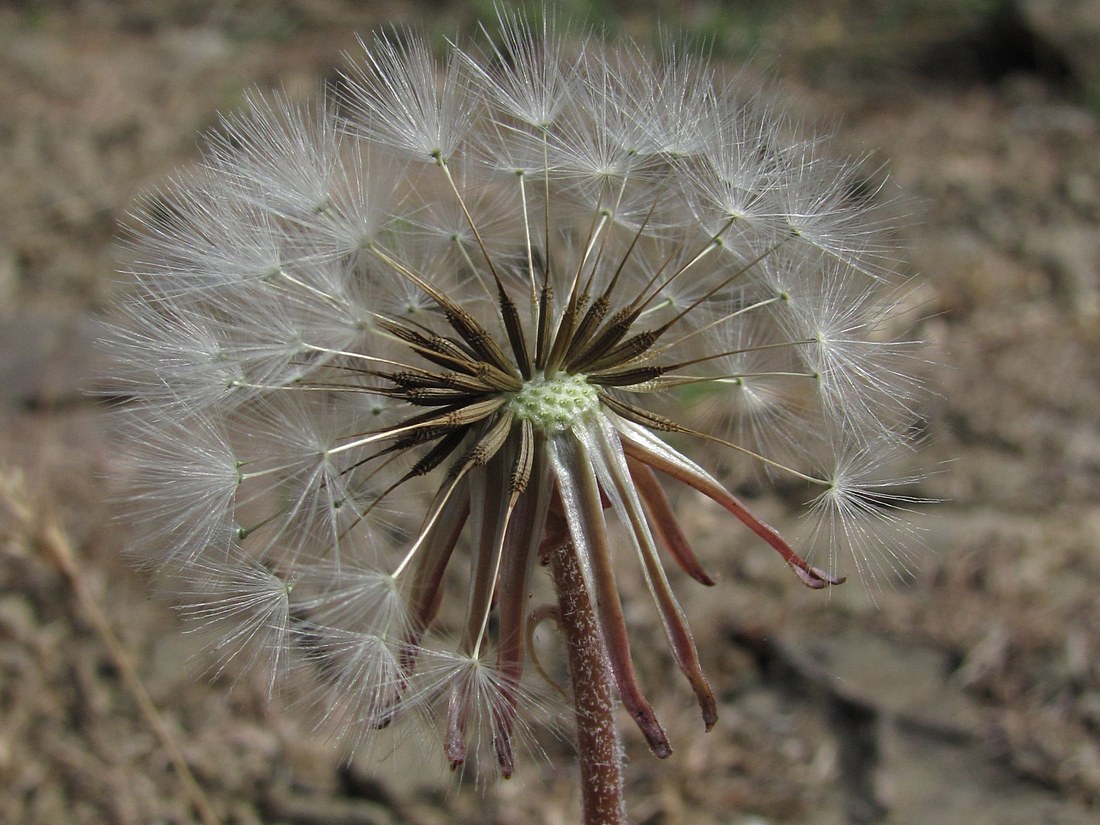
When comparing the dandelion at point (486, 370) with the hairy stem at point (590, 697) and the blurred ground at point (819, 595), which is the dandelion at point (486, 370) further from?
the blurred ground at point (819, 595)

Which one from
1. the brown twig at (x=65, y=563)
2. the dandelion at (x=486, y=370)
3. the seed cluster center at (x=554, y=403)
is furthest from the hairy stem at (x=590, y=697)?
the brown twig at (x=65, y=563)

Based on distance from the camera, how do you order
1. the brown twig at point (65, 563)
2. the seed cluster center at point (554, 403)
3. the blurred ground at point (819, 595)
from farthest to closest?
the blurred ground at point (819, 595)
the brown twig at point (65, 563)
the seed cluster center at point (554, 403)

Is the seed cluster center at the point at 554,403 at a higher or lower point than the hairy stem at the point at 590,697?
higher

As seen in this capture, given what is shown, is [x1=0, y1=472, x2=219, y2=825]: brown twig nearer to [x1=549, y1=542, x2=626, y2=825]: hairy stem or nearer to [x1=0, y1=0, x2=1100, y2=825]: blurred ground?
[x1=0, y1=0, x2=1100, y2=825]: blurred ground

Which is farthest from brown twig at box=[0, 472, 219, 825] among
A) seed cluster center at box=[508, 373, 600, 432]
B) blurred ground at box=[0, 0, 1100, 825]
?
seed cluster center at box=[508, 373, 600, 432]

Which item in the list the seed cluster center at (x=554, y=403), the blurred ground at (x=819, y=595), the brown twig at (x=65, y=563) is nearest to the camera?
the seed cluster center at (x=554, y=403)

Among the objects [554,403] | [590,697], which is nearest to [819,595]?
[590,697]
